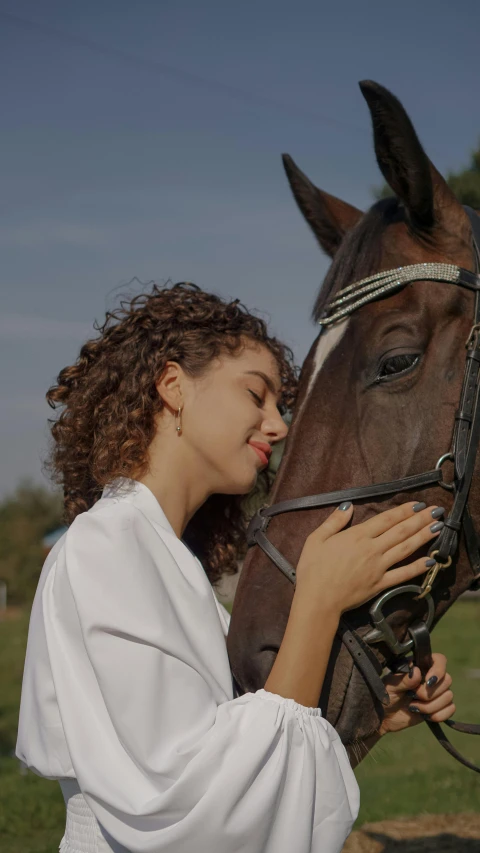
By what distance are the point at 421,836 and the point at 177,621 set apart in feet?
9.09

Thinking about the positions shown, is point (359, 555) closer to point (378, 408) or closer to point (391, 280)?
point (378, 408)

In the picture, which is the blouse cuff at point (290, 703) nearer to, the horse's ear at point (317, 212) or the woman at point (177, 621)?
the woman at point (177, 621)

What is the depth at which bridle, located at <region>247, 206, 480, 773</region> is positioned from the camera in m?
2.11

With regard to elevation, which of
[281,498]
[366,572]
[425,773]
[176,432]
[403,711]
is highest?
[176,432]

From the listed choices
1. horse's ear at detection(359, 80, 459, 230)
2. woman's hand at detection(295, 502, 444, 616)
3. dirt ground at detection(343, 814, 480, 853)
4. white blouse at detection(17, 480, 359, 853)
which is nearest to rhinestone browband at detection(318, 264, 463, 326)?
horse's ear at detection(359, 80, 459, 230)

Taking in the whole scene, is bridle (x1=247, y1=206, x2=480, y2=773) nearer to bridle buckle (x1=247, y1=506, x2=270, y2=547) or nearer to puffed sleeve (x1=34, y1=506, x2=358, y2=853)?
bridle buckle (x1=247, y1=506, x2=270, y2=547)

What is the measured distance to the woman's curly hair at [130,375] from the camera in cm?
234

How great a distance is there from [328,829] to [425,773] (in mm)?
4801

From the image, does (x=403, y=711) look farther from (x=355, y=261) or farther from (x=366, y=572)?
(x=355, y=261)

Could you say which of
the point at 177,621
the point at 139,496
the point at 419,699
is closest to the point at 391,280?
the point at 139,496

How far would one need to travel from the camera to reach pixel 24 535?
36250mm

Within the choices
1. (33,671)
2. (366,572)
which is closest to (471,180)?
(366,572)

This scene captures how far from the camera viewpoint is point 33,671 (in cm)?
214

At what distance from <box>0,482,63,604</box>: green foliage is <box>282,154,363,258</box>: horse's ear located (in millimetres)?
28119
